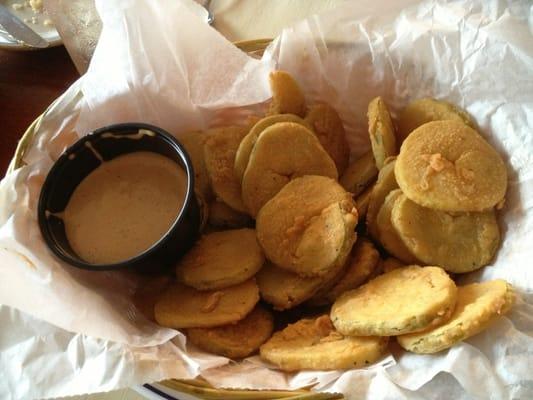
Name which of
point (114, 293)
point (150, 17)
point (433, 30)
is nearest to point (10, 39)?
point (150, 17)

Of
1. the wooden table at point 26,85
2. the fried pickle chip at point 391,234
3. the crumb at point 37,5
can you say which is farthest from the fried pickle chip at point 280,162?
the crumb at point 37,5

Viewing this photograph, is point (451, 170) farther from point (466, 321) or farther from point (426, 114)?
point (466, 321)

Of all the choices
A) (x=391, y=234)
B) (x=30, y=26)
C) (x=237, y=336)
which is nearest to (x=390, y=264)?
(x=391, y=234)

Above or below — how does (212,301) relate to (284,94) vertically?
below

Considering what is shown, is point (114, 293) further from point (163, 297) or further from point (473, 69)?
point (473, 69)

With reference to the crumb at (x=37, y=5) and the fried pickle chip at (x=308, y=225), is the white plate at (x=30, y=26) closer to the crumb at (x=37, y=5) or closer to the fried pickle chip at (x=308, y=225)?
the crumb at (x=37, y=5)

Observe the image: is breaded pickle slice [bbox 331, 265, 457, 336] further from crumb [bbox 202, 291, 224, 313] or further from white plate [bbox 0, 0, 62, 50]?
white plate [bbox 0, 0, 62, 50]
